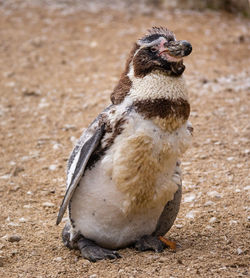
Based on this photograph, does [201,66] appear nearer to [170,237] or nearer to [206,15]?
[206,15]

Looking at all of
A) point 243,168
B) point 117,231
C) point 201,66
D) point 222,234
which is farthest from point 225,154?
point 201,66

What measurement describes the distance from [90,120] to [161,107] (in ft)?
10.7

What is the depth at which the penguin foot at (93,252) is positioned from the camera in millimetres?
3477

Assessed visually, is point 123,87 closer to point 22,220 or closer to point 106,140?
point 106,140

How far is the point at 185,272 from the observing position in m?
3.21

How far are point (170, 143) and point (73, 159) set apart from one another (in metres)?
0.68

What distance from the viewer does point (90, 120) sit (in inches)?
251

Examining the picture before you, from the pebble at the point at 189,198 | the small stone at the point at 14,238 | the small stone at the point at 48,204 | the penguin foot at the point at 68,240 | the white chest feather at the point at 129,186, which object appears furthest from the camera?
the small stone at the point at 48,204

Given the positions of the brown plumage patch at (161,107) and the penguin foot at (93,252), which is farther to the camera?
the penguin foot at (93,252)

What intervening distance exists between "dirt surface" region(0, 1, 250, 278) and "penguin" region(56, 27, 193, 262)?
0.60 feet

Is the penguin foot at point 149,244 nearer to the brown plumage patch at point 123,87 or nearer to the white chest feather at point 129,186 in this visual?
the white chest feather at point 129,186

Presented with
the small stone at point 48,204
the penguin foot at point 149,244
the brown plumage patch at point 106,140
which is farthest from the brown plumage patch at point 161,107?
the small stone at point 48,204

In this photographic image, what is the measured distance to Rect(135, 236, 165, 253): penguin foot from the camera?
3.55 m

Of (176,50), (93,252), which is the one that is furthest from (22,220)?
(176,50)
